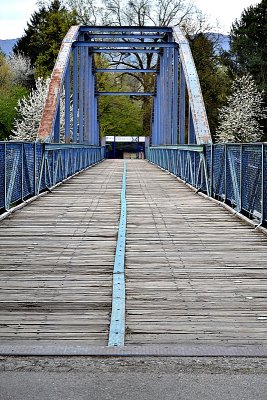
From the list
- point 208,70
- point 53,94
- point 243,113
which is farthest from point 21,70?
point 53,94

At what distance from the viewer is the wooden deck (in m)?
4.52

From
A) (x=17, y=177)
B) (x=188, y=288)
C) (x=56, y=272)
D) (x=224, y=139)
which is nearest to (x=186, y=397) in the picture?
(x=188, y=288)

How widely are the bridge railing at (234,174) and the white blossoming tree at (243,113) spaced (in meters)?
41.4

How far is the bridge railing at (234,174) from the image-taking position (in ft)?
30.2

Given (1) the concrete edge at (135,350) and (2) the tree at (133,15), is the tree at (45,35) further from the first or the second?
(1) the concrete edge at (135,350)

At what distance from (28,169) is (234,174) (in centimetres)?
389

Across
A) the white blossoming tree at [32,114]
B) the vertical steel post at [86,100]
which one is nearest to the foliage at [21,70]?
the white blossoming tree at [32,114]

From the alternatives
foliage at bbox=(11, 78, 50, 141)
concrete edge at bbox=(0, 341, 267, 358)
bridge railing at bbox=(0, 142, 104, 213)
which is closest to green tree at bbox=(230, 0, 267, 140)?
foliage at bbox=(11, 78, 50, 141)

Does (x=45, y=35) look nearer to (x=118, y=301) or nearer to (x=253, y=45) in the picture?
(x=253, y=45)

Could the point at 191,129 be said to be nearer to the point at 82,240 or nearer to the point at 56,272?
the point at 82,240

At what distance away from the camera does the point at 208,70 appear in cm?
5506

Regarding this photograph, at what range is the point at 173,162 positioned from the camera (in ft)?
78.8

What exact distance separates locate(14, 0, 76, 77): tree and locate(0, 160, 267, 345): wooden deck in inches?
1945

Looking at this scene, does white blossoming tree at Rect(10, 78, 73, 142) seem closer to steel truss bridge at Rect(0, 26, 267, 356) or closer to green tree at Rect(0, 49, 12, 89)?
green tree at Rect(0, 49, 12, 89)
